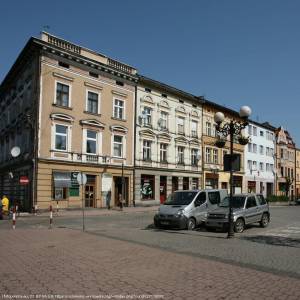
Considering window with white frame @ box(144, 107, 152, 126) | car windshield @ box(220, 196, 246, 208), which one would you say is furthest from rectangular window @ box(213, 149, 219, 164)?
car windshield @ box(220, 196, 246, 208)

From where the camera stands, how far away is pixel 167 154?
42.5 metres

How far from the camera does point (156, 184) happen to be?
4088cm

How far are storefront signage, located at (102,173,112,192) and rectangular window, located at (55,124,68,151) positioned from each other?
4891mm

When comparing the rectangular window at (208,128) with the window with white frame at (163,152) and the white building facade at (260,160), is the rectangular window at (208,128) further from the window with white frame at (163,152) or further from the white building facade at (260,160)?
the white building facade at (260,160)

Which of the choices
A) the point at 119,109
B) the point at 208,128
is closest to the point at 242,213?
the point at 119,109

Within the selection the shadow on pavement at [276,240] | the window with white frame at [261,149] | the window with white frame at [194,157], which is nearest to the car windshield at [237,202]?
the shadow on pavement at [276,240]

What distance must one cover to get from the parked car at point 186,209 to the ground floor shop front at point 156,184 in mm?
19261

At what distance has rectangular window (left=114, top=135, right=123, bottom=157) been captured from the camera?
36906mm

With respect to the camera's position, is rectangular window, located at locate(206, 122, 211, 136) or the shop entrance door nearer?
the shop entrance door

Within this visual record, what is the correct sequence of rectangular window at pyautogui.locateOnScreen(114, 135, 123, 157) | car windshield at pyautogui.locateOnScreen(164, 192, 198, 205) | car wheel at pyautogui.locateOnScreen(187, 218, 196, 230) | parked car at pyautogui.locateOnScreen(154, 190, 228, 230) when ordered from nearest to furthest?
parked car at pyautogui.locateOnScreen(154, 190, 228, 230), car wheel at pyautogui.locateOnScreen(187, 218, 196, 230), car windshield at pyautogui.locateOnScreen(164, 192, 198, 205), rectangular window at pyautogui.locateOnScreen(114, 135, 123, 157)

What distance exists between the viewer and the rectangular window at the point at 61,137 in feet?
105

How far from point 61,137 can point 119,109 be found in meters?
7.43

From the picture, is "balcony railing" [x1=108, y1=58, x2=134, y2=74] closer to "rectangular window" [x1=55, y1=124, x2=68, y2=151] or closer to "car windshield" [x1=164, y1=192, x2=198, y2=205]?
"rectangular window" [x1=55, y1=124, x2=68, y2=151]

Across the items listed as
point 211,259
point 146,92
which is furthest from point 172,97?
point 211,259
